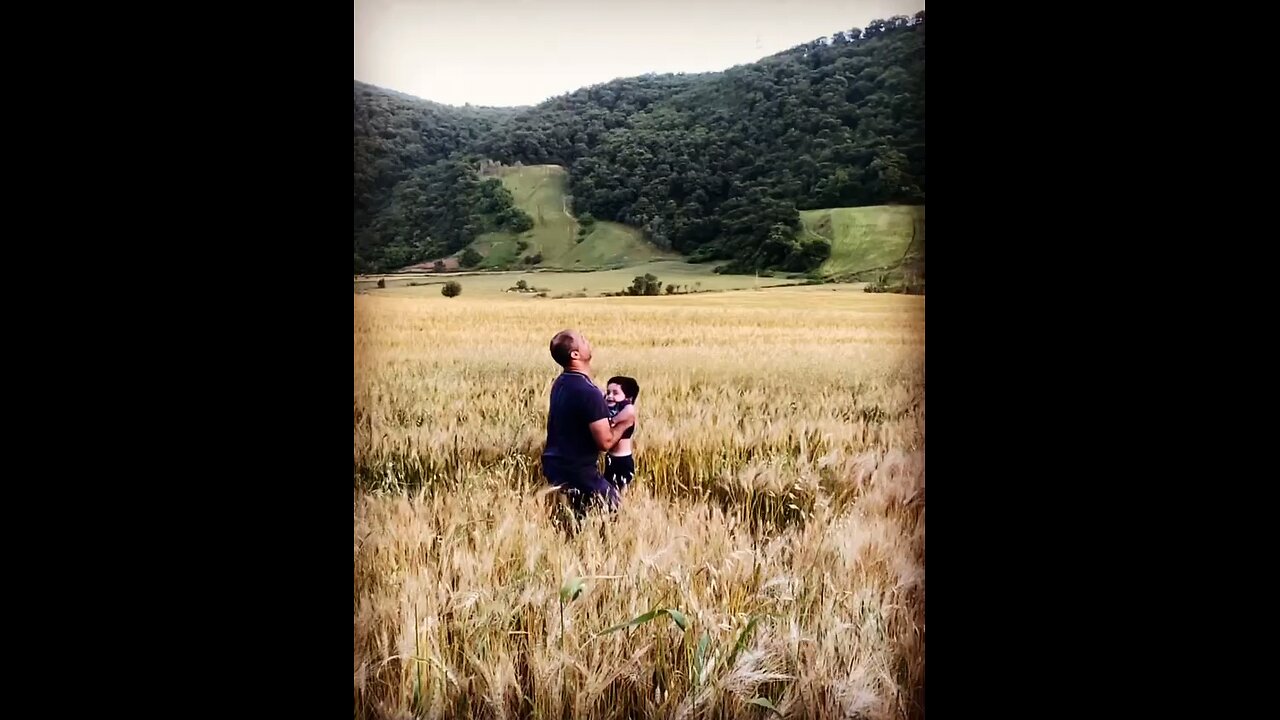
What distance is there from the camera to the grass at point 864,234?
169 cm

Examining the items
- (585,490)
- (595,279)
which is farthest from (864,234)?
(585,490)

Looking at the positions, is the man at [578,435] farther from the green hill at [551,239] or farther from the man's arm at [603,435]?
the green hill at [551,239]

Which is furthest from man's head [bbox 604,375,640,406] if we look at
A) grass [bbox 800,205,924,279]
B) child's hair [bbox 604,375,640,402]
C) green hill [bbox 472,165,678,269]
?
grass [bbox 800,205,924,279]

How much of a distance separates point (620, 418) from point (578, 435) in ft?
0.31

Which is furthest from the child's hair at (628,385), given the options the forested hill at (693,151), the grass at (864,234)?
the grass at (864,234)

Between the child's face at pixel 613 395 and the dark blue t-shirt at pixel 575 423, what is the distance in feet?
0.04

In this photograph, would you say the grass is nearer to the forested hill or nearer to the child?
the forested hill

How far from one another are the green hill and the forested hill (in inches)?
1.0

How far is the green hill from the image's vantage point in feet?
5.73
